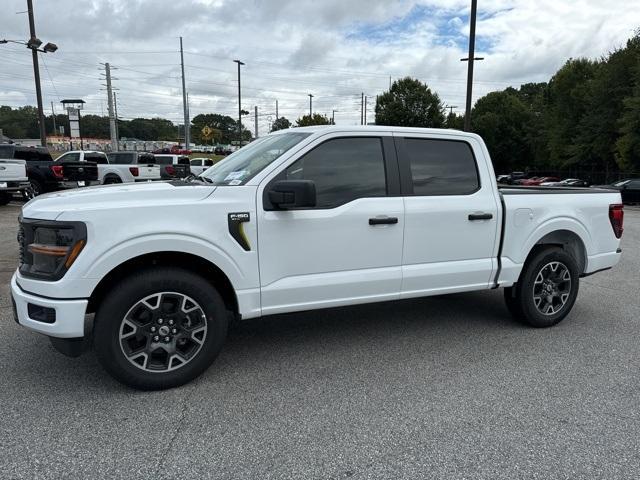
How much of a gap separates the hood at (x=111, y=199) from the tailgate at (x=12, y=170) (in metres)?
12.3

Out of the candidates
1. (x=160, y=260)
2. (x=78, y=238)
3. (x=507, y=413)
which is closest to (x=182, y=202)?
(x=160, y=260)

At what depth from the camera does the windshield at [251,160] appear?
12.7 feet

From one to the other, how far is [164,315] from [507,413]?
2.40 m

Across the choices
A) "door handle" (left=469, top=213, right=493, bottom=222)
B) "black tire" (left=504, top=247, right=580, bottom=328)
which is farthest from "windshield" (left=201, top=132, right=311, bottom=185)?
"black tire" (left=504, top=247, right=580, bottom=328)

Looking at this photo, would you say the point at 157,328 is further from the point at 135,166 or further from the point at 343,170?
the point at 135,166

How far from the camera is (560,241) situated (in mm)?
5066

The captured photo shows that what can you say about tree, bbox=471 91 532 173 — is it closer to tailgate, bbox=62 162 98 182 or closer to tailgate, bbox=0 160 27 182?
tailgate, bbox=62 162 98 182

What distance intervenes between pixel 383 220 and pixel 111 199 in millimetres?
2025

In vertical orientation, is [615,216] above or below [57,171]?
above

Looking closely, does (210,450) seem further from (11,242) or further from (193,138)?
(193,138)

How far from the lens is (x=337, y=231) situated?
3.88 metres

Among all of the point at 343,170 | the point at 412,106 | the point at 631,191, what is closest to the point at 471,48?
the point at 631,191

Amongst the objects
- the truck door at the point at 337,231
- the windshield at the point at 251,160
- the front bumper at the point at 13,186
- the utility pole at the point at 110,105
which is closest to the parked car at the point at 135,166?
the front bumper at the point at 13,186

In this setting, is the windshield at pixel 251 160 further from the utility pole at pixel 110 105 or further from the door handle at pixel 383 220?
the utility pole at pixel 110 105
